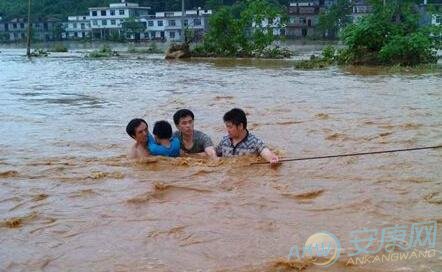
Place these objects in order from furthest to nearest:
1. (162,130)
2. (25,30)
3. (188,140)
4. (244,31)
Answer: (25,30) → (244,31) → (188,140) → (162,130)

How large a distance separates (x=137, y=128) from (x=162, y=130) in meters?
0.33

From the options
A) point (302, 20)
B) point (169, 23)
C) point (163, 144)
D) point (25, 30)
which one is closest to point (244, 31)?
point (302, 20)

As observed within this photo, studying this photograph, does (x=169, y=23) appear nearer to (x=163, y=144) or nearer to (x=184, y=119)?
(x=163, y=144)

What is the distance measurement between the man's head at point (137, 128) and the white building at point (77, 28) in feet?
228

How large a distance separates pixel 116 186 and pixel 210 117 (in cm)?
497

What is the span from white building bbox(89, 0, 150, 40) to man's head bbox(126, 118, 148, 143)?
63.5 meters

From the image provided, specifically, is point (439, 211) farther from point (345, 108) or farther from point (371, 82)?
point (371, 82)

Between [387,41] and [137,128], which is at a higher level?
[387,41]

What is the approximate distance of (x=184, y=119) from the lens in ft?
21.1

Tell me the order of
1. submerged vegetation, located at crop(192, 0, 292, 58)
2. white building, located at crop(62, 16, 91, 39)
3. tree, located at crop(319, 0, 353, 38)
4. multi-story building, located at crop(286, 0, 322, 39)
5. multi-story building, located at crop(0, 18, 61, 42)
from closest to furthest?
submerged vegetation, located at crop(192, 0, 292, 58) < tree, located at crop(319, 0, 353, 38) < multi-story building, located at crop(286, 0, 322, 39) < white building, located at crop(62, 16, 91, 39) < multi-story building, located at crop(0, 18, 61, 42)

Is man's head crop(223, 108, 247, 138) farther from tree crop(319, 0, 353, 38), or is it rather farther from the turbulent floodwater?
tree crop(319, 0, 353, 38)

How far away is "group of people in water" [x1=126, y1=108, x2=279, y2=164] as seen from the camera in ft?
20.9

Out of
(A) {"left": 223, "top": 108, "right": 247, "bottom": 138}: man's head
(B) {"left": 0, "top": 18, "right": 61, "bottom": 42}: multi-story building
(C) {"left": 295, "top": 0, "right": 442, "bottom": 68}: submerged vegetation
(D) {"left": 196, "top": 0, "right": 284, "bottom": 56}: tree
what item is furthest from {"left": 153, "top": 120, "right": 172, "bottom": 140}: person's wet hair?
Answer: (B) {"left": 0, "top": 18, "right": 61, "bottom": 42}: multi-story building

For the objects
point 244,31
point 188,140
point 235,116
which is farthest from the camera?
point 244,31
